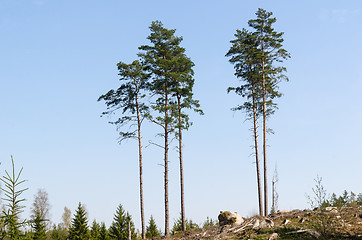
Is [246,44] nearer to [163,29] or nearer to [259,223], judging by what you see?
[163,29]

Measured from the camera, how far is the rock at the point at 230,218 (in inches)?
1001

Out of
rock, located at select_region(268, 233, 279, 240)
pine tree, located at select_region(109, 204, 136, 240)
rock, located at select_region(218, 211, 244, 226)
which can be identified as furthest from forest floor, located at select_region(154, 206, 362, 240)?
pine tree, located at select_region(109, 204, 136, 240)

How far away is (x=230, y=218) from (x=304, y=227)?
7.14 m

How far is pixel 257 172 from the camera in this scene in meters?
28.5

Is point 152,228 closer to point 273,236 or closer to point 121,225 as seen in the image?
point 121,225

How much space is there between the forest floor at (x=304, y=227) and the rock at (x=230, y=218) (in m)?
1.36

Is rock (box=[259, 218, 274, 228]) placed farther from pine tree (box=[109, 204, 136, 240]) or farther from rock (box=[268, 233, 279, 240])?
pine tree (box=[109, 204, 136, 240])

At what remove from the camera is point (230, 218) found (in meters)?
25.8

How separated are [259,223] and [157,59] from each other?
51.4 feet

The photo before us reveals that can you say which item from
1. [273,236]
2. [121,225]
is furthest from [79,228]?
[273,236]

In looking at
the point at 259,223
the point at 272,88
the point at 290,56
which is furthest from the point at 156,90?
the point at 259,223

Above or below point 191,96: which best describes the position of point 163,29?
above

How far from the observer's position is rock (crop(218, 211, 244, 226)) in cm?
2542

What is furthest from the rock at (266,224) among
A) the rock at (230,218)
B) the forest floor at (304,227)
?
the rock at (230,218)
